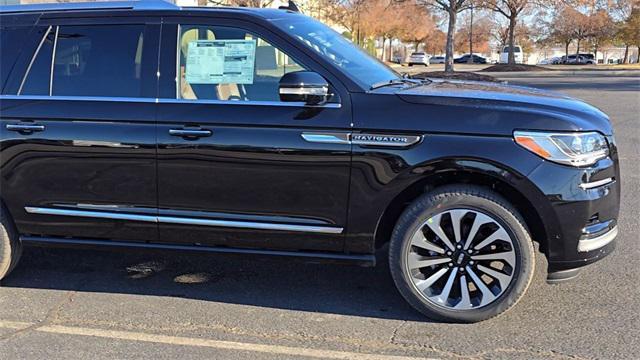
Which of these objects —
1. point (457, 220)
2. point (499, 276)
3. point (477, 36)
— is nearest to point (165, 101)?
point (457, 220)

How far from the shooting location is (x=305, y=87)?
11.7 ft

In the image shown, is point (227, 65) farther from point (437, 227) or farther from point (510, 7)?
point (510, 7)

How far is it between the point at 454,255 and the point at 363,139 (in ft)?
2.90

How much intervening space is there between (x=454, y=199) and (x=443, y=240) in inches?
10.2

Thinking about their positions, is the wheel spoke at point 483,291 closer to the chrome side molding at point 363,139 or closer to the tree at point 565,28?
the chrome side molding at point 363,139

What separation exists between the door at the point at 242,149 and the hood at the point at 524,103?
525mm

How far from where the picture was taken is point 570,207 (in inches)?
136

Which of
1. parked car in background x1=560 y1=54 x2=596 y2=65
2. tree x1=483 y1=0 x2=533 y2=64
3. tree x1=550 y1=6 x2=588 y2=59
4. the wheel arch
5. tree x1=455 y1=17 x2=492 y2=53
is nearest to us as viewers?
the wheel arch

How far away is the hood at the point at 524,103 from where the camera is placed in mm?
3494

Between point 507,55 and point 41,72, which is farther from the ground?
point 507,55

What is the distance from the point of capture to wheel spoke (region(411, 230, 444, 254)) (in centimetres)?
362

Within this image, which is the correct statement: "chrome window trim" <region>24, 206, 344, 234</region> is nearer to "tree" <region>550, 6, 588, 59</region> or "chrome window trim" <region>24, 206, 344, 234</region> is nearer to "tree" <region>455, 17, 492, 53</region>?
"tree" <region>550, 6, 588, 59</region>

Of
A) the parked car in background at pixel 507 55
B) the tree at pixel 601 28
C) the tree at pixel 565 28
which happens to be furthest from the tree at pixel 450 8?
the tree at pixel 565 28

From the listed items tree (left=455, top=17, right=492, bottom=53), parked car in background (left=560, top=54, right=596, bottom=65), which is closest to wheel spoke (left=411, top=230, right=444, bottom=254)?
parked car in background (left=560, top=54, right=596, bottom=65)
